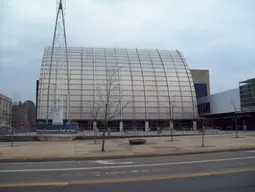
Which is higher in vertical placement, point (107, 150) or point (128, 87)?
point (128, 87)

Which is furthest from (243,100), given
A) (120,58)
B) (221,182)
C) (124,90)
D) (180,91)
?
(221,182)

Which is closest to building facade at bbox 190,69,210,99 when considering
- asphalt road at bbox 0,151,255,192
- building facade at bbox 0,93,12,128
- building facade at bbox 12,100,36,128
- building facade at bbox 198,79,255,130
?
building facade at bbox 198,79,255,130

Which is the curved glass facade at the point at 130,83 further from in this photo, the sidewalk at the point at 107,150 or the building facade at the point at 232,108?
the sidewalk at the point at 107,150

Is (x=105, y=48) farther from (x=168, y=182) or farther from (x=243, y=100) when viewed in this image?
(x=168, y=182)

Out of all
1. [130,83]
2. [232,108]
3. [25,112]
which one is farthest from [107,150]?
[25,112]

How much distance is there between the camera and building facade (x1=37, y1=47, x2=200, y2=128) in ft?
277

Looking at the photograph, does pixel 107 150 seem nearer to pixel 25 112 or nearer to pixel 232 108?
pixel 232 108

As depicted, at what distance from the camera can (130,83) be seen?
87938 millimetres

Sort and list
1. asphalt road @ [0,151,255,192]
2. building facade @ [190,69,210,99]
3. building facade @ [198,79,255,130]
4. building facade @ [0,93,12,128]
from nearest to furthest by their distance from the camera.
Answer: asphalt road @ [0,151,255,192]
building facade @ [198,79,255,130]
building facade @ [0,93,12,128]
building facade @ [190,69,210,99]

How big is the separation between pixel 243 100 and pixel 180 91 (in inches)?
888

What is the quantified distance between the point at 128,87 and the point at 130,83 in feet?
5.13

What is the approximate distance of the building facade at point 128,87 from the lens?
8431cm

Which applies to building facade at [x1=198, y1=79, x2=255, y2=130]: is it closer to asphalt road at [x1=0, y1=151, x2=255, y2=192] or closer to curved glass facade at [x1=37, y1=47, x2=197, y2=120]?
curved glass facade at [x1=37, y1=47, x2=197, y2=120]

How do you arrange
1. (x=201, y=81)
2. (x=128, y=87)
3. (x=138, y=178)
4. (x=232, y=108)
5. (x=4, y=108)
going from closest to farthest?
(x=138, y=178) → (x=232, y=108) → (x=128, y=87) → (x=4, y=108) → (x=201, y=81)
